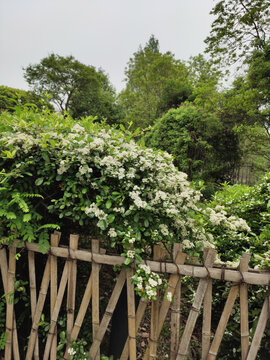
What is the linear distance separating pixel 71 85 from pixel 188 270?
814 inches

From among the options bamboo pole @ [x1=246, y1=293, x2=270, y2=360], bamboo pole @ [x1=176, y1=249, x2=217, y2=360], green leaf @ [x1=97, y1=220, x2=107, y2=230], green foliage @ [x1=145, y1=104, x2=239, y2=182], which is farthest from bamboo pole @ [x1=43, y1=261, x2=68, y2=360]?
green foliage @ [x1=145, y1=104, x2=239, y2=182]

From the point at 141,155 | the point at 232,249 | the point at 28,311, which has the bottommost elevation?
the point at 28,311

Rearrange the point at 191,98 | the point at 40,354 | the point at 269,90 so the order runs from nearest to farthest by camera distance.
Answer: the point at 40,354 < the point at 269,90 < the point at 191,98

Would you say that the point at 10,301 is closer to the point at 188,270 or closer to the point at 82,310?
the point at 82,310

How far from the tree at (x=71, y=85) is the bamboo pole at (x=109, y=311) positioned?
57.5 feet

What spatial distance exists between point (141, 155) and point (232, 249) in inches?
50.4

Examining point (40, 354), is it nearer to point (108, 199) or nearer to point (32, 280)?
point (32, 280)

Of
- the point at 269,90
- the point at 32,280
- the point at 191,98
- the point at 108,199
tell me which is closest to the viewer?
the point at 108,199

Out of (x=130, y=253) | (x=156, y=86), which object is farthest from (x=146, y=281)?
(x=156, y=86)

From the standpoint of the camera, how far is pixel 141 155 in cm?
142

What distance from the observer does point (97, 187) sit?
1.26 metres

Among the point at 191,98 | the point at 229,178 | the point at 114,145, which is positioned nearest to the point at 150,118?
the point at 191,98

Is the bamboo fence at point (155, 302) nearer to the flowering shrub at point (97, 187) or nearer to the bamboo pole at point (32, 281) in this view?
the bamboo pole at point (32, 281)

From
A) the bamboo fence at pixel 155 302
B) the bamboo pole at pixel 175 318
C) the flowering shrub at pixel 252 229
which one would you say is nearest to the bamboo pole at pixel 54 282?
the bamboo fence at pixel 155 302
